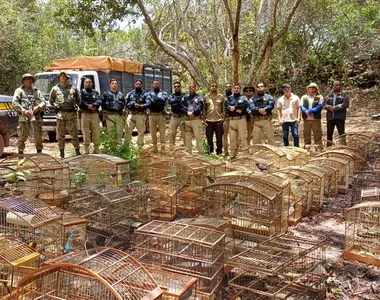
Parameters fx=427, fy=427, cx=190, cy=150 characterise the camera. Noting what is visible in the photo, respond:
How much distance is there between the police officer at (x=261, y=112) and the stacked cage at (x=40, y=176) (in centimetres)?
486

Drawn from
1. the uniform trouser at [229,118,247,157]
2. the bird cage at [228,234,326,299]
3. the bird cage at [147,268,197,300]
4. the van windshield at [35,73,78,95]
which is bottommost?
the bird cage at [228,234,326,299]

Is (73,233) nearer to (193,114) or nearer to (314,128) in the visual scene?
(193,114)

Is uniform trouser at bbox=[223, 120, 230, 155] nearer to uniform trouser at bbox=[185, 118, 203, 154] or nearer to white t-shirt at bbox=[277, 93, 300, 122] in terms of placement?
uniform trouser at bbox=[185, 118, 203, 154]

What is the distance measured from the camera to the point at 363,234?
4.98 meters

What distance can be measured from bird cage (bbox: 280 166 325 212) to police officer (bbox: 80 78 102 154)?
4659 millimetres

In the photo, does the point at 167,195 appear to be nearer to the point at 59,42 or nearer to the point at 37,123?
the point at 37,123

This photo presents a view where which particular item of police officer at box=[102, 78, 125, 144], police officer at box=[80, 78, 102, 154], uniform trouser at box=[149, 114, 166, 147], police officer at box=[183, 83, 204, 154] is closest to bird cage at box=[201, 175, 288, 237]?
police officer at box=[183, 83, 204, 154]

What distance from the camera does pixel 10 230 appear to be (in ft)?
14.6

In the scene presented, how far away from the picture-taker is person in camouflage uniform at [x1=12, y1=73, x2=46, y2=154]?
28.8ft

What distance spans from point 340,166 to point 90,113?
214 inches

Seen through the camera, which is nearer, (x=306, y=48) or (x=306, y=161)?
(x=306, y=161)

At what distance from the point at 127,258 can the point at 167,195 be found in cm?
295

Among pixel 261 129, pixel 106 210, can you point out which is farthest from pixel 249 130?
pixel 106 210

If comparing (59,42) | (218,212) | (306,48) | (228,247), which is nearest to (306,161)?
(218,212)
